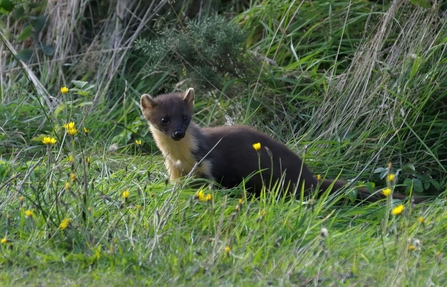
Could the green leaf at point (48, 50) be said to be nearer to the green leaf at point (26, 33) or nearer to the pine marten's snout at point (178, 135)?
the green leaf at point (26, 33)

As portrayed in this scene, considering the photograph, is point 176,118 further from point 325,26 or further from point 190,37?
point 325,26

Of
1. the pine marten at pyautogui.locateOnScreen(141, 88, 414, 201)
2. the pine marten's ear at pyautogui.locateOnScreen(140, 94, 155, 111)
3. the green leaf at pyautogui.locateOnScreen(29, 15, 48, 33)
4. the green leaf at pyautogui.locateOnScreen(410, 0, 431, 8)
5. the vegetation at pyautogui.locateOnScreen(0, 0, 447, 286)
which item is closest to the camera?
the vegetation at pyautogui.locateOnScreen(0, 0, 447, 286)

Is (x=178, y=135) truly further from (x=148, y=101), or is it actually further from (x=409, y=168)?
(x=409, y=168)

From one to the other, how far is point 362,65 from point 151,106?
2009mm

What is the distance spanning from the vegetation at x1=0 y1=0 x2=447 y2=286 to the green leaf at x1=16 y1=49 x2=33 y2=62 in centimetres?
2

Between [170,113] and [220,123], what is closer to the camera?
[170,113]

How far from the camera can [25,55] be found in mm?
9086

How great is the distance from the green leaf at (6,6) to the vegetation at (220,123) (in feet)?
0.06

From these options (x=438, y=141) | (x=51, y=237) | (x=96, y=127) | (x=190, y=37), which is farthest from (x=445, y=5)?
(x=51, y=237)

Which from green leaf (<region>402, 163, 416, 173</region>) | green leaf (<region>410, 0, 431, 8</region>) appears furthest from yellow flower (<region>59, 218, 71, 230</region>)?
green leaf (<region>410, 0, 431, 8</region>)

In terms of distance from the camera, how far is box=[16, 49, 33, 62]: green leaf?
9070 millimetres

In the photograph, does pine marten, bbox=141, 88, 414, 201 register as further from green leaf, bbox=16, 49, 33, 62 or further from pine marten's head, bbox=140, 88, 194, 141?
green leaf, bbox=16, 49, 33, 62

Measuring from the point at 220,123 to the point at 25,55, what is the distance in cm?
246

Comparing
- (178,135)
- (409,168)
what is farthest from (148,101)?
(409,168)
